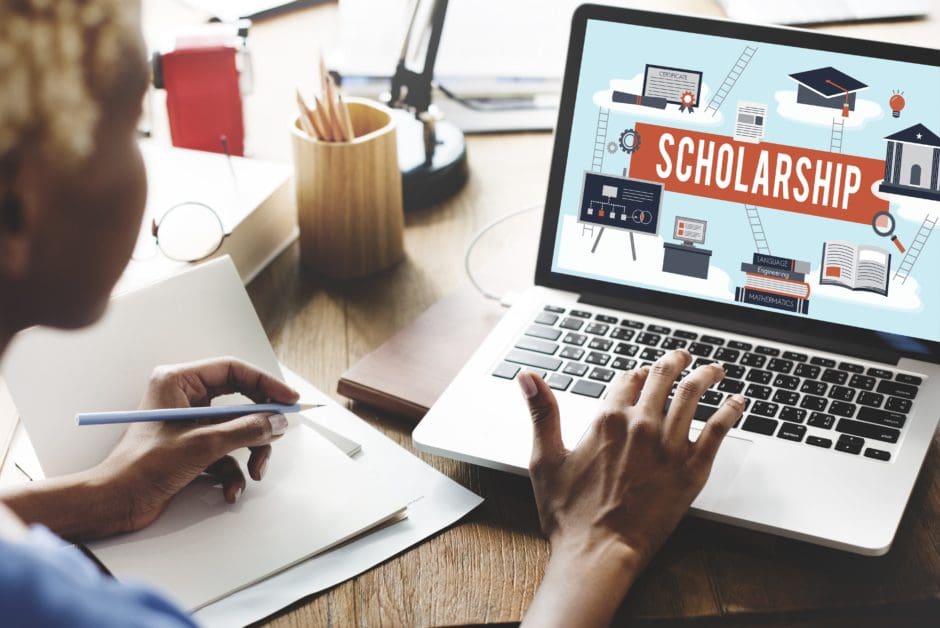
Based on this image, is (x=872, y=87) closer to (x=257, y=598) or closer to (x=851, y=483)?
(x=851, y=483)

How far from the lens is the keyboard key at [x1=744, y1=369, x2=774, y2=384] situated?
91 centimetres

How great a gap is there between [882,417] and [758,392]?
11 cm

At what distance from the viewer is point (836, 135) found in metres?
0.91

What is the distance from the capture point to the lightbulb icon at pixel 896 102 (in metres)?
0.89

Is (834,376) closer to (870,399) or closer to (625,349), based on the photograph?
(870,399)

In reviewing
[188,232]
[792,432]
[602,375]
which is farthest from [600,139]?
[188,232]

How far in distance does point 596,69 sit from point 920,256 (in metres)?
0.36

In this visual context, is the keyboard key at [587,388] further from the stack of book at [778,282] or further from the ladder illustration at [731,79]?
the ladder illustration at [731,79]

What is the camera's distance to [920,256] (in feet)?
2.96

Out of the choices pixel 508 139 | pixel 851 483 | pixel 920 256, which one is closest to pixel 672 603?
pixel 851 483

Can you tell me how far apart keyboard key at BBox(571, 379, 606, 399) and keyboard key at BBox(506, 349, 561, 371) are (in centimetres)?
3

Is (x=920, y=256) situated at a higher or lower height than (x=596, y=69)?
lower

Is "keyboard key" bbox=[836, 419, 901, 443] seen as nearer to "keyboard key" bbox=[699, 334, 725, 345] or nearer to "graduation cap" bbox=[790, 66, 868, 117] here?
"keyboard key" bbox=[699, 334, 725, 345]

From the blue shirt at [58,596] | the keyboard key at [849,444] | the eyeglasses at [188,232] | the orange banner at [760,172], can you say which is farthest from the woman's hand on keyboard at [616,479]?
the eyeglasses at [188,232]
